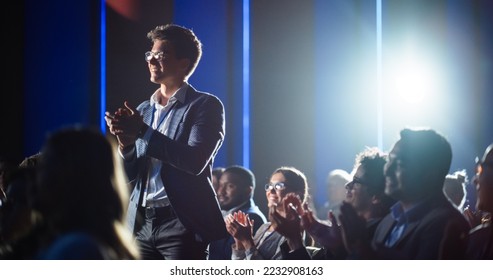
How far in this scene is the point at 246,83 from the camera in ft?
14.0

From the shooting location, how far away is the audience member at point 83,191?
2.39m

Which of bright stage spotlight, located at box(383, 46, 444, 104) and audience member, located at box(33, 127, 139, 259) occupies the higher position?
bright stage spotlight, located at box(383, 46, 444, 104)

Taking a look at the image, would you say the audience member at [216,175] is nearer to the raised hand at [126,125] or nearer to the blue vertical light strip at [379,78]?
the raised hand at [126,125]

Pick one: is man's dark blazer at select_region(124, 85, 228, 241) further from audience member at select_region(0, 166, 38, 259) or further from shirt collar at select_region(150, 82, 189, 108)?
audience member at select_region(0, 166, 38, 259)

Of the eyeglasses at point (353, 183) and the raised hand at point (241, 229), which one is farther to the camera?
the raised hand at point (241, 229)

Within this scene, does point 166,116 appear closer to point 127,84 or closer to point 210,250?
point 127,84

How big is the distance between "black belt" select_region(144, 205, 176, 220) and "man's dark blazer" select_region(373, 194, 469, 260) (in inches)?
42.1

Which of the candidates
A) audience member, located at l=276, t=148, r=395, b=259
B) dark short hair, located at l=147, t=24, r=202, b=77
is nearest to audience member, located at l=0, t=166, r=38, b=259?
dark short hair, located at l=147, t=24, r=202, b=77

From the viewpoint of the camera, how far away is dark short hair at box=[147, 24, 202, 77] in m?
4.08

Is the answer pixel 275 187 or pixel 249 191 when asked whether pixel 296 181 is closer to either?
pixel 275 187

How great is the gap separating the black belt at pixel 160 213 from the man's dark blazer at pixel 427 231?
3.51ft

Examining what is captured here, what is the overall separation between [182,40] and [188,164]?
28.8 inches

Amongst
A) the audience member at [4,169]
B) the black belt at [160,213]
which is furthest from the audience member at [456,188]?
the audience member at [4,169]

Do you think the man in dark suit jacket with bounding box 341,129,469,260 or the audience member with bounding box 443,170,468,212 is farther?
the audience member with bounding box 443,170,468,212
